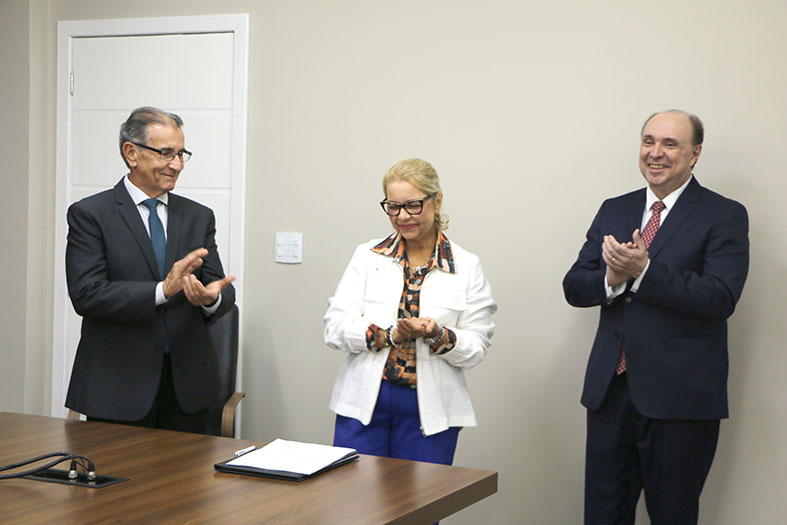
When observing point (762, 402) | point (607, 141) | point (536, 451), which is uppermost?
point (607, 141)

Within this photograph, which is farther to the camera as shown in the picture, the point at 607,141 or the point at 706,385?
the point at 607,141

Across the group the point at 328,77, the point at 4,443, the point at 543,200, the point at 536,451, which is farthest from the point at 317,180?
the point at 4,443

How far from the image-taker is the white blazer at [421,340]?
9.04 feet

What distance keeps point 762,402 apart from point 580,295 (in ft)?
3.19

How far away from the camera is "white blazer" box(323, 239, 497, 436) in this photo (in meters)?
2.76

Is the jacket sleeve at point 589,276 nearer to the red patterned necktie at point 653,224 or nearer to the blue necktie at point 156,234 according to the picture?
the red patterned necktie at point 653,224

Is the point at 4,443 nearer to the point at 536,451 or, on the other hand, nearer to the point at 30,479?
the point at 30,479

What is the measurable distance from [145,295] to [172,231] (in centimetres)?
30

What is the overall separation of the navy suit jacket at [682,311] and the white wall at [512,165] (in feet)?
1.67

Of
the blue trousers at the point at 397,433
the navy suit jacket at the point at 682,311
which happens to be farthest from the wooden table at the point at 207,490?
the navy suit jacket at the point at 682,311

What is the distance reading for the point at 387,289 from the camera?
285cm

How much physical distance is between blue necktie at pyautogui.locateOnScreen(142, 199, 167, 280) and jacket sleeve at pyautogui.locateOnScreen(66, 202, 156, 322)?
0.10 m

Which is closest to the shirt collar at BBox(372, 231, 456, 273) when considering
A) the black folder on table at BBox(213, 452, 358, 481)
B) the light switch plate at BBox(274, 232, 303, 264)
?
the black folder on table at BBox(213, 452, 358, 481)

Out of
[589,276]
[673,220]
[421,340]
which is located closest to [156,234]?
[421,340]
